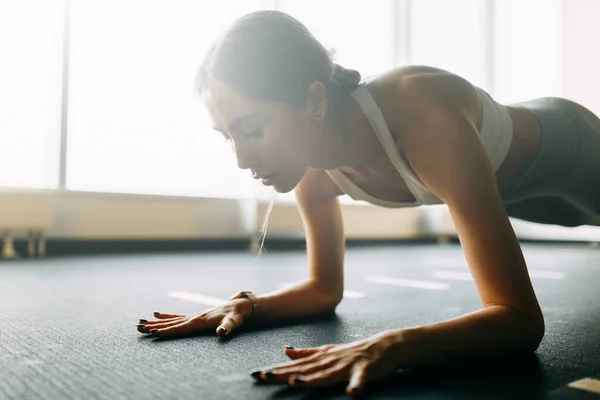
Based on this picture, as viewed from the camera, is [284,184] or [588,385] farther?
[284,184]

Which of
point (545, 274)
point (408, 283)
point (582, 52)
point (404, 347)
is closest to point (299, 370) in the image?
point (404, 347)

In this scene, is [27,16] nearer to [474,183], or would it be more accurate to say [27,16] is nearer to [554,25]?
[474,183]

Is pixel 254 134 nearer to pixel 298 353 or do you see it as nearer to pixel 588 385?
pixel 298 353

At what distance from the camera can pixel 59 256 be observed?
352cm

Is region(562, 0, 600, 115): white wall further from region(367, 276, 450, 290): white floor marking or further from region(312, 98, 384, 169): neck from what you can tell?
region(312, 98, 384, 169): neck

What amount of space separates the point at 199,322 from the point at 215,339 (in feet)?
0.21

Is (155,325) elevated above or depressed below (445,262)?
above

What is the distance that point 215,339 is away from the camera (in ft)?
3.61

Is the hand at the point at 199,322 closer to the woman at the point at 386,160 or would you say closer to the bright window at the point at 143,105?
the woman at the point at 386,160

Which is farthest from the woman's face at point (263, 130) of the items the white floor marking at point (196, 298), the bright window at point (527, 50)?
the bright window at point (527, 50)

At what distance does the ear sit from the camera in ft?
3.27

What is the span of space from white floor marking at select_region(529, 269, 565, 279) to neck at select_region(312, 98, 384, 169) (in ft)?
5.81

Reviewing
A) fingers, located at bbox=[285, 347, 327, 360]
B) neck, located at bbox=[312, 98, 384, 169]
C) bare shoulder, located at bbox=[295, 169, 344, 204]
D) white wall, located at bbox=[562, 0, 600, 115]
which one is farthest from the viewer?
white wall, located at bbox=[562, 0, 600, 115]

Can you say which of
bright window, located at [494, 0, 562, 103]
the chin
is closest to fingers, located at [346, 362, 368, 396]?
the chin
